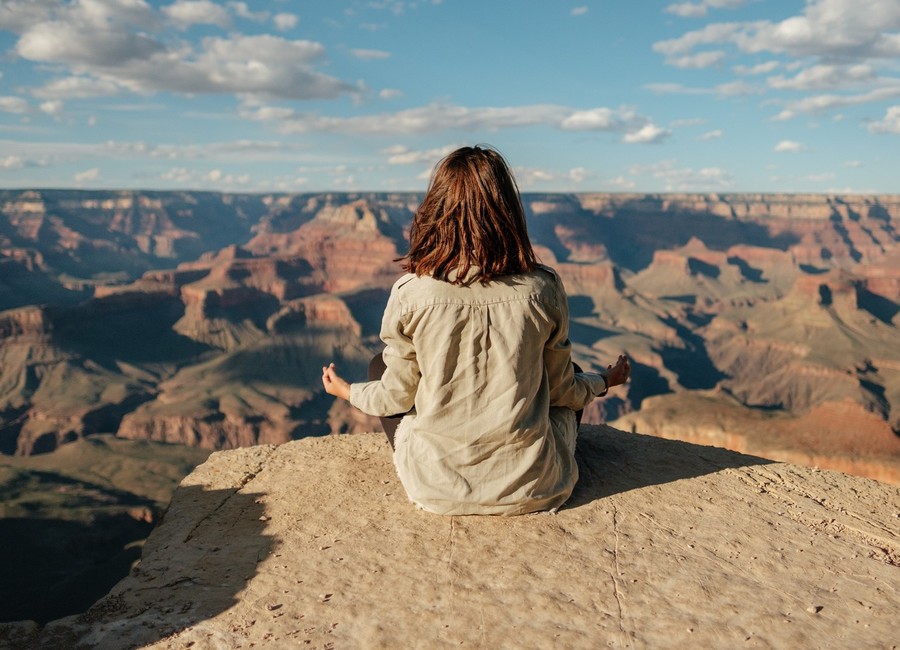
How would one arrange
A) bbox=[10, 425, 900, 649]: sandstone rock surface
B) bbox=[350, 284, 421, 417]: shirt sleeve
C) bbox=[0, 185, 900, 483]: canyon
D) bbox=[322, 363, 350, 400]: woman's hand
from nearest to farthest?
1. bbox=[10, 425, 900, 649]: sandstone rock surface
2. bbox=[350, 284, 421, 417]: shirt sleeve
3. bbox=[322, 363, 350, 400]: woman's hand
4. bbox=[0, 185, 900, 483]: canyon

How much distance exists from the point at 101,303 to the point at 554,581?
344 ft

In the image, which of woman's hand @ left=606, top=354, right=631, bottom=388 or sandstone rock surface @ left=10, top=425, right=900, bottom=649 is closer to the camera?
sandstone rock surface @ left=10, top=425, right=900, bottom=649

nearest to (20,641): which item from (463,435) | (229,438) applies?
(463,435)

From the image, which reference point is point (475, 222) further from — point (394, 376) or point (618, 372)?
point (618, 372)

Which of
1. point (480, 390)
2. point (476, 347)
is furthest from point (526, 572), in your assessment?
point (476, 347)

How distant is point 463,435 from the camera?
4.20 meters

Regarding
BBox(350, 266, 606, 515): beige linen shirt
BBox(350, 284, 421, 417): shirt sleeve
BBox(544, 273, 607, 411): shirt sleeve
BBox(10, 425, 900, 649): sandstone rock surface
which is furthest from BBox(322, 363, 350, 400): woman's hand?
BBox(544, 273, 607, 411): shirt sleeve

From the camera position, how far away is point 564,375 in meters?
4.45

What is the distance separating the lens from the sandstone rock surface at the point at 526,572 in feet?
11.8

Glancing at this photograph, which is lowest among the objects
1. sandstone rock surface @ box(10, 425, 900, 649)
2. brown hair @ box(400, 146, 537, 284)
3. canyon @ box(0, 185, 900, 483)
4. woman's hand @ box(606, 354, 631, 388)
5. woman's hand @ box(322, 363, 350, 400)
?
canyon @ box(0, 185, 900, 483)

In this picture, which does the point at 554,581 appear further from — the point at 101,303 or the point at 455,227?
the point at 101,303

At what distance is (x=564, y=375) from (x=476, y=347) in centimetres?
79

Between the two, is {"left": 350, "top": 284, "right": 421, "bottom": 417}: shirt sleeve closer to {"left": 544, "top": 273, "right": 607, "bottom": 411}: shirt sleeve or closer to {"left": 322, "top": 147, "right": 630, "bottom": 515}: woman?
{"left": 322, "top": 147, "right": 630, "bottom": 515}: woman

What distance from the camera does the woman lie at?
3926 mm
